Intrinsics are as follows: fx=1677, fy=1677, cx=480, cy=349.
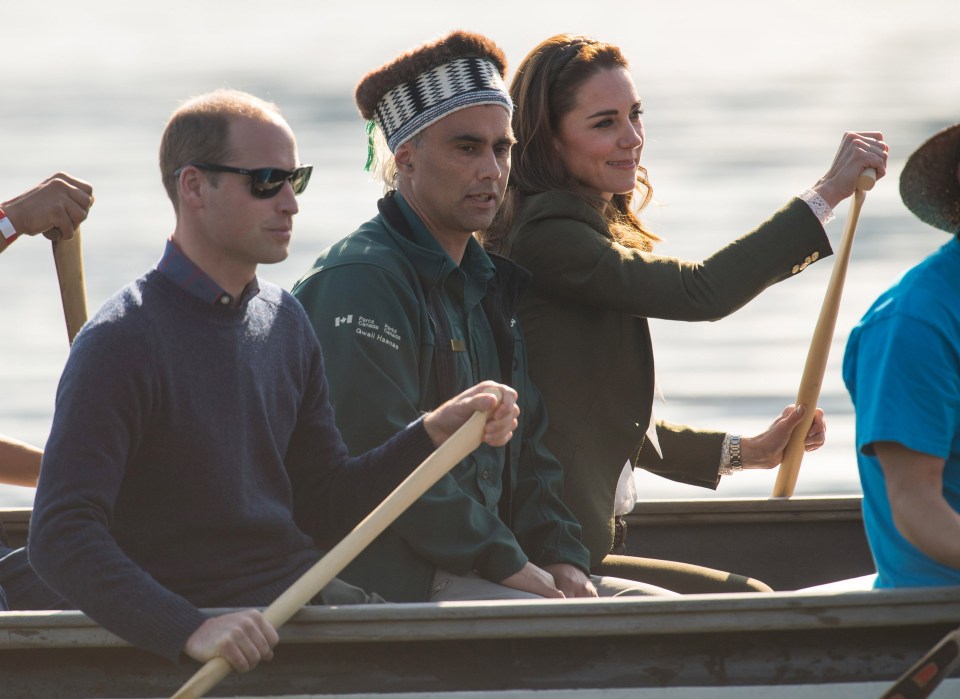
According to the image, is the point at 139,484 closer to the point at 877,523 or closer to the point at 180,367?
the point at 180,367

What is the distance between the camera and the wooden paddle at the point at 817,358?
13.2ft

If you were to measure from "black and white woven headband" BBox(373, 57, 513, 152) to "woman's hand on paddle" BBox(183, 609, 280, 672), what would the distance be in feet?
4.00

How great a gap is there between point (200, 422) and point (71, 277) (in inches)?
41.0

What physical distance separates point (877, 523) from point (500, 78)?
1.24 metres

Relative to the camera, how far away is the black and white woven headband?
3.44 meters

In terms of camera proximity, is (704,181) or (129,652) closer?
(129,652)

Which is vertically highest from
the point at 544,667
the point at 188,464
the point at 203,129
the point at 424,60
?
the point at 424,60

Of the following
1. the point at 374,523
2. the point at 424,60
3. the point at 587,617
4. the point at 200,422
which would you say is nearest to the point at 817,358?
the point at 424,60

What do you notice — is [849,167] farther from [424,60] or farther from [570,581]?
[570,581]

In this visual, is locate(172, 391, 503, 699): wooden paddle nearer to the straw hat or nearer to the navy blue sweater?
the navy blue sweater

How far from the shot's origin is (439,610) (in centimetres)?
283

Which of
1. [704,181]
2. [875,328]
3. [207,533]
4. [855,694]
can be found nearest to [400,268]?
[207,533]

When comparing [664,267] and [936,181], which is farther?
[664,267]

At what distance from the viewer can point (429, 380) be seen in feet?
11.0
